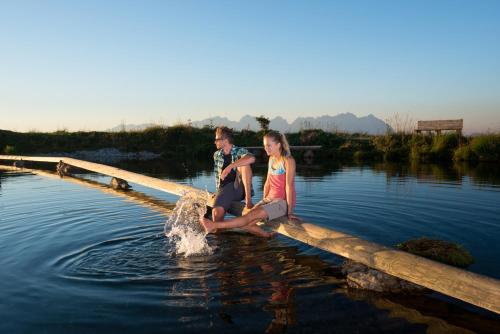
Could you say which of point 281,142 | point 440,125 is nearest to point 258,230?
point 281,142

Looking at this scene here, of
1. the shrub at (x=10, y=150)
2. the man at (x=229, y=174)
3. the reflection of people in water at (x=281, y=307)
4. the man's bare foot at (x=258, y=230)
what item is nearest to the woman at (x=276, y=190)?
the man's bare foot at (x=258, y=230)

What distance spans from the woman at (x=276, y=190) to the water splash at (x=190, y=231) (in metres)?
0.34

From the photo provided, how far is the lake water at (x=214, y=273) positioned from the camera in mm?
4934

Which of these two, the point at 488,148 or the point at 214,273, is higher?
the point at 488,148

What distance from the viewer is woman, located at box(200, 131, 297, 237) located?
7231 mm

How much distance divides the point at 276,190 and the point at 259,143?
113 feet

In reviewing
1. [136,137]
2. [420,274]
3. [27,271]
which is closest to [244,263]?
[420,274]

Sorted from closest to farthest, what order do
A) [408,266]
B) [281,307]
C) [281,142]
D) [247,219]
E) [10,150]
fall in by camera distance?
[408,266] → [281,307] → [247,219] → [281,142] → [10,150]

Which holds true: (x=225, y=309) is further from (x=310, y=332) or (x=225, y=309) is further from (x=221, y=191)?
(x=221, y=191)

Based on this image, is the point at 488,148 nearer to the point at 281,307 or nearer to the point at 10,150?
the point at 281,307

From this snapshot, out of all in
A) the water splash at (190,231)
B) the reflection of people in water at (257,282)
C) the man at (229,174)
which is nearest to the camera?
the reflection of people in water at (257,282)

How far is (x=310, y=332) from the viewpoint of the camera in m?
4.61

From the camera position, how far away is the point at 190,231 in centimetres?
786

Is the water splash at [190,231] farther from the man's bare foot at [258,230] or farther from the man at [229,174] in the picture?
the man's bare foot at [258,230]
